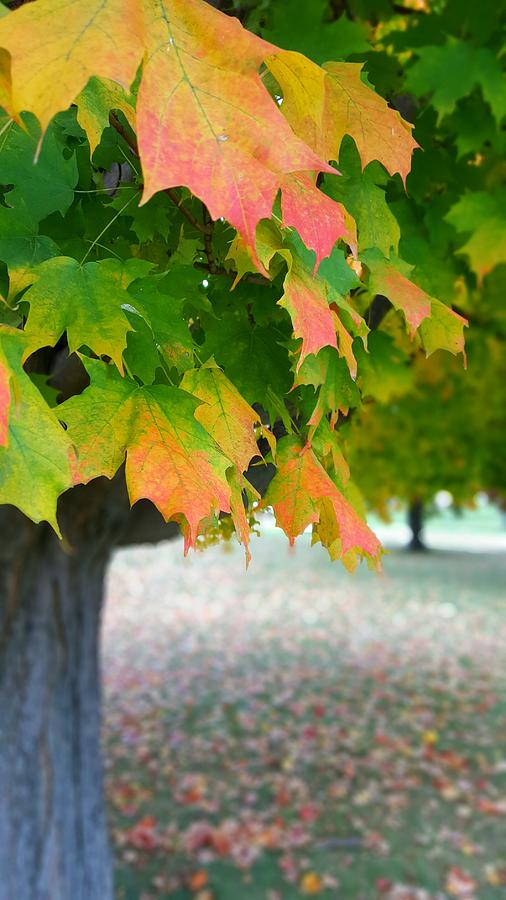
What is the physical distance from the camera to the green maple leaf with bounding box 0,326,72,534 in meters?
1.09

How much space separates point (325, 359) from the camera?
1.40m

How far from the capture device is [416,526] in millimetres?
24766

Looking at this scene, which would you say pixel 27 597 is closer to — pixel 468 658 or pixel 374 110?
pixel 374 110

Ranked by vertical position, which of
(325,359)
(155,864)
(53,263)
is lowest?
(155,864)

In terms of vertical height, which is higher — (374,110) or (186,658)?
(374,110)

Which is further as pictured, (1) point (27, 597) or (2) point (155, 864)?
(2) point (155, 864)

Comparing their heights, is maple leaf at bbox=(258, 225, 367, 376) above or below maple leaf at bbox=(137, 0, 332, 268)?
below

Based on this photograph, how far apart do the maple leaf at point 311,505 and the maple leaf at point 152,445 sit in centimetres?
21

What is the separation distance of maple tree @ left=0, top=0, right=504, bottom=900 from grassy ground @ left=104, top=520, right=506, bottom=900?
468 cm

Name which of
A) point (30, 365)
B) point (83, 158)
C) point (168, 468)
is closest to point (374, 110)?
point (83, 158)

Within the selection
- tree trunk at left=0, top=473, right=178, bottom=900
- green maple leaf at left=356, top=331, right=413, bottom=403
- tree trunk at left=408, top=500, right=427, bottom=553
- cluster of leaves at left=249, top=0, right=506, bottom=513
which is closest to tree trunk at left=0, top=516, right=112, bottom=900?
tree trunk at left=0, top=473, right=178, bottom=900

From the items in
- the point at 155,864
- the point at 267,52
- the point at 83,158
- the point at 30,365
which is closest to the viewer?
the point at 267,52

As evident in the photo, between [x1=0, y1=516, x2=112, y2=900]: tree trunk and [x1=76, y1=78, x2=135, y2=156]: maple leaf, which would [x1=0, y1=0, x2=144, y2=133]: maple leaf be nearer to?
[x1=76, y1=78, x2=135, y2=156]: maple leaf

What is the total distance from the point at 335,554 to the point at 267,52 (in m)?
0.86
